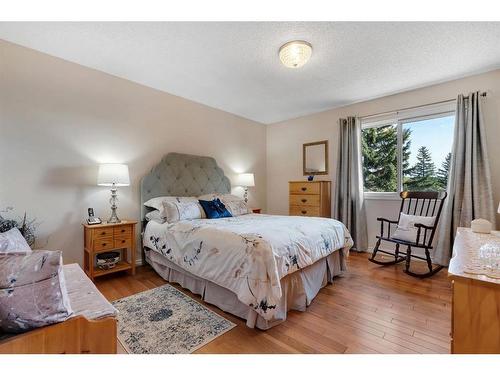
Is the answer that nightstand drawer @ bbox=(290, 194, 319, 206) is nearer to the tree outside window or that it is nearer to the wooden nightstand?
the tree outside window

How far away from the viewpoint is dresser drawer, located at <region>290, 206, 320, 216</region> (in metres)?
3.73

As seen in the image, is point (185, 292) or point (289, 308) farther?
point (185, 292)

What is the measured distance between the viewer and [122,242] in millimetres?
2605

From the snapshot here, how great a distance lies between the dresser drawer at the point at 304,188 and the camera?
375 centimetres

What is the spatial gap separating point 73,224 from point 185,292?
1484 millimetres

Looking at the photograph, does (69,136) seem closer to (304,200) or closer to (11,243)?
(11,243)

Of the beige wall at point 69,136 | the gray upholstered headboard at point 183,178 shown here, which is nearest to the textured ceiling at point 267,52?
the beige wall at point 69,136

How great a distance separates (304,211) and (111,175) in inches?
111

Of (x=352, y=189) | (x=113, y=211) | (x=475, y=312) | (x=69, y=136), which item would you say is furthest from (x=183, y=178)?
(x=475, y=312)

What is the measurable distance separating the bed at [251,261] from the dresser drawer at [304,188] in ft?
4.02

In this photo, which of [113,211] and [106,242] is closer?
[106,242]

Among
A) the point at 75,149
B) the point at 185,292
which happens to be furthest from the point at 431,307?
the point at 75,149
